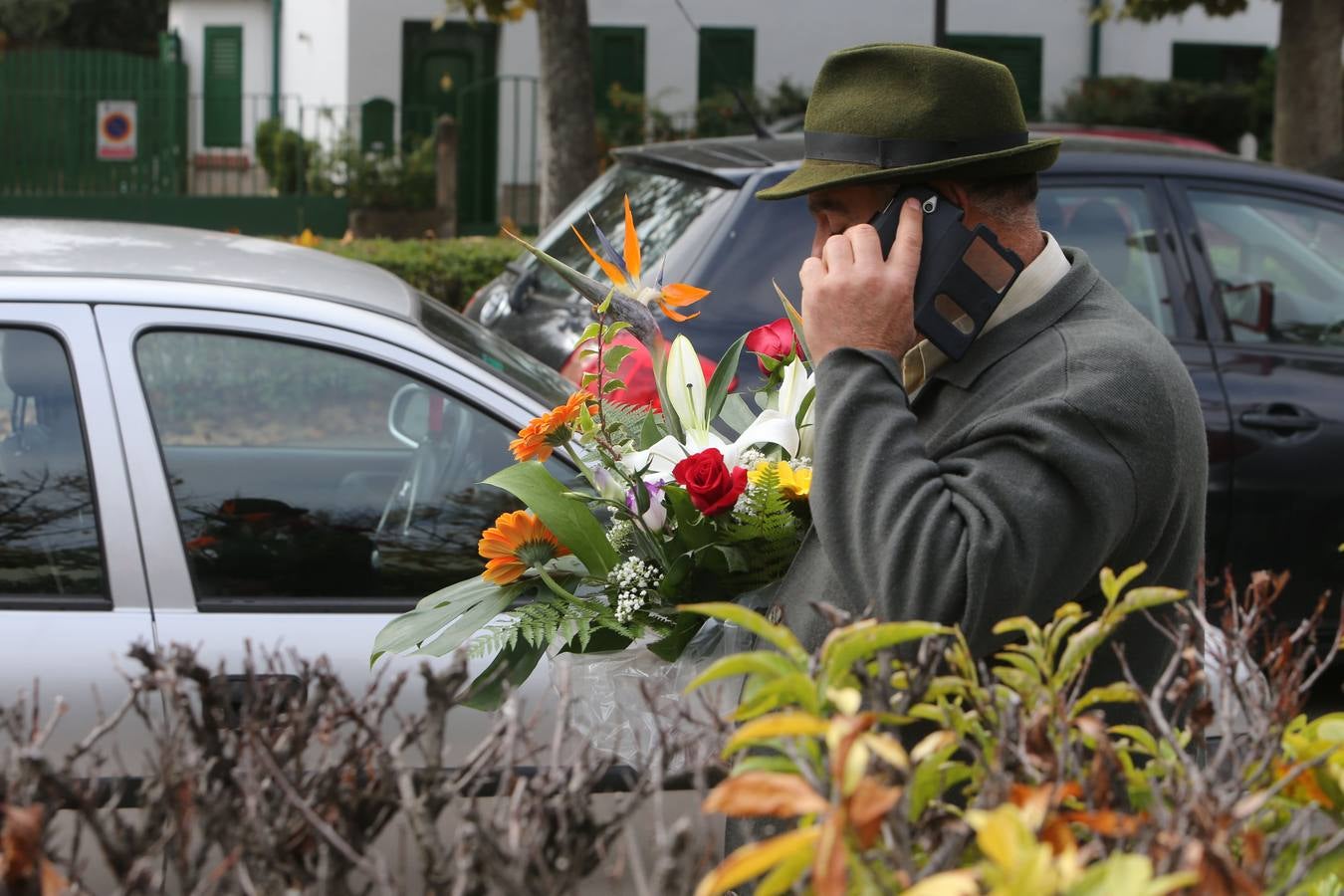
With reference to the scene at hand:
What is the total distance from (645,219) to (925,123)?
3378mm

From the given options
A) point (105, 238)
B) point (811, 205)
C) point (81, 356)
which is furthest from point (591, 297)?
point (105, 238)

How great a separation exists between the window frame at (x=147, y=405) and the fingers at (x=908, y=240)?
5.10 ft

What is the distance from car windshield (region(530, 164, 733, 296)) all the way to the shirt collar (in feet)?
8.41

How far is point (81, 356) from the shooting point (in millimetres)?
3197

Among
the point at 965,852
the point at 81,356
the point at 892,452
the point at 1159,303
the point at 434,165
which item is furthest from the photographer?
the point at 434,165

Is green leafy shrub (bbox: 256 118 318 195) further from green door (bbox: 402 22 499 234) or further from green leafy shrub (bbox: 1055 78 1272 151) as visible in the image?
green leafy shrub (bbox: 1055 78 1272 151)

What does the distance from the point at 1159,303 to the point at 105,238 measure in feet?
10.3

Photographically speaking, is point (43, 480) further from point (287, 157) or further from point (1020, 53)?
point (1020, 53)

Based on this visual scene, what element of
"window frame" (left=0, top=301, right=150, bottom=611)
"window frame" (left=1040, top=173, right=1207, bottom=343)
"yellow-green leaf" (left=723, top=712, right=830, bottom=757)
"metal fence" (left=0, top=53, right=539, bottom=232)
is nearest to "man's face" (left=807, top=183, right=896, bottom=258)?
"yellow-green leaf" (left=723, top=712, right=830, bottom=757)

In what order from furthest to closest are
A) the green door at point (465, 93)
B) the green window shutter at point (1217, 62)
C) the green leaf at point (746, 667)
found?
the green window shutter at point (1217, 62), the green door at point (465, 93), the green leaf at point (746, 667)

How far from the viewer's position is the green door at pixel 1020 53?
19047mm

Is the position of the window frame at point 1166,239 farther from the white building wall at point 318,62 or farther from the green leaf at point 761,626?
the white building wall at point 318,62

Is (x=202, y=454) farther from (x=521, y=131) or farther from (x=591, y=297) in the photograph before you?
(x=521, y=131)

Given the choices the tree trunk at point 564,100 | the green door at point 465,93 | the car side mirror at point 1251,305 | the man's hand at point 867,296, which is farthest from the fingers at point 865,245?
the green door at point 465,93
